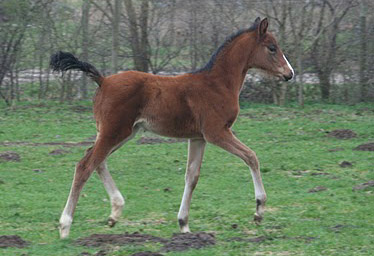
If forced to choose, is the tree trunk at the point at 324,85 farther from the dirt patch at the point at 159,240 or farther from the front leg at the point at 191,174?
the dirt patch at the point at 159,240

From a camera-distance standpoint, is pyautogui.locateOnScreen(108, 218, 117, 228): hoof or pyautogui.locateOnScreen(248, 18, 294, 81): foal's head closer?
pyautogui.locateOnScreen(108, 218, 117, 228): hoof

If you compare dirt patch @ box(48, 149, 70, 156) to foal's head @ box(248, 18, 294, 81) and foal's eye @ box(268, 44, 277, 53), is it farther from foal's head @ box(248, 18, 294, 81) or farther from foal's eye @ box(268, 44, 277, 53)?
foal's eye @ box(268, 44, 277, 53)

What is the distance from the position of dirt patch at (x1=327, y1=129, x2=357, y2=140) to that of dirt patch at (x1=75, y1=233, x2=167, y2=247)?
783cm

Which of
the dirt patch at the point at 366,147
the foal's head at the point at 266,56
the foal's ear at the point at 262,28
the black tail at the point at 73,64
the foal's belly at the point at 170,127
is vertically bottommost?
the dirt patch at the point at 366,147

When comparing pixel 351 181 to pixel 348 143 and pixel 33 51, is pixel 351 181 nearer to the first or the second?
pixel 348 143

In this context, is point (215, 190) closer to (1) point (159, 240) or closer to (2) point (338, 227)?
(2) point (338, 227)

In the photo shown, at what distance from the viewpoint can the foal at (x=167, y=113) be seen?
700cm

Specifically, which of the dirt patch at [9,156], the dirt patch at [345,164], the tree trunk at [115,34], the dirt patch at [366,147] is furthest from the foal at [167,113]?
the tree trunk at [115,34]

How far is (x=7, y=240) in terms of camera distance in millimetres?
6621

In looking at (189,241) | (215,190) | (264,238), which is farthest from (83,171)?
(215,190)

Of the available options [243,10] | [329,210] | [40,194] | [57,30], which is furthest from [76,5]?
[329,210]

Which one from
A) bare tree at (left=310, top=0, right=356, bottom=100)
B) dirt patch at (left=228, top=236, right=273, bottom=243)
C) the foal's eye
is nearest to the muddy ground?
dirt patch at (left=228, top=236, right=273, bottom=243)

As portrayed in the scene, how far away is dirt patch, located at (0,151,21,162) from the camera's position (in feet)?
37.9

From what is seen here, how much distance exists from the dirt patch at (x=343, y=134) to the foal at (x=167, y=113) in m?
6.84
